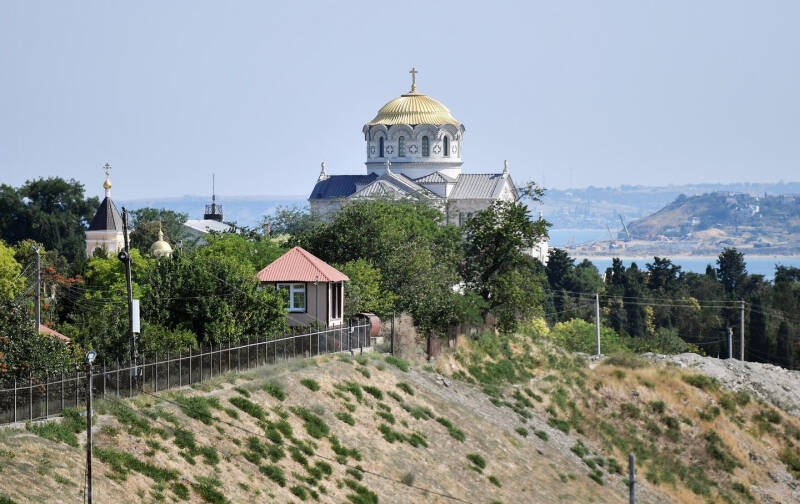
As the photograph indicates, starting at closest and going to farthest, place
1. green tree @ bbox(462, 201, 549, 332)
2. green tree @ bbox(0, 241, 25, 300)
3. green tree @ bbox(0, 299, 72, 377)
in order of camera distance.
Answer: green tree @ bbox(0, 299, 72, 377), green tree @ bbox(462, 201, 549, 332), green tree @ bbox(0, 241, 25, 300)

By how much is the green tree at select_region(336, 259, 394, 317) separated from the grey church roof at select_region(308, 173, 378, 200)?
57.3 metres

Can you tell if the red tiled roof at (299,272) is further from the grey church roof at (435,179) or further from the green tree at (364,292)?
the grey church roof at (435,179)

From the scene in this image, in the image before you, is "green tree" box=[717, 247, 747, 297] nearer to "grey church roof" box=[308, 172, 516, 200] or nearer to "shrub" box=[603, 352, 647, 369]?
"grey church roof" box=[308, 172, 516, 200]

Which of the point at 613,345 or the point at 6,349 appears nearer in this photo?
the point at 6,349

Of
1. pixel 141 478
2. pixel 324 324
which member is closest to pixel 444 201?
pixel 324 324

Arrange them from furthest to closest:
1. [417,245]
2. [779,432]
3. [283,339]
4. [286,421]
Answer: [417,245] → [779,432] → [283,339] → [286,421]

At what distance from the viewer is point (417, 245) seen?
56781 millimetres

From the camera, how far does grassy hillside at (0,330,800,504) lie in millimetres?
26234

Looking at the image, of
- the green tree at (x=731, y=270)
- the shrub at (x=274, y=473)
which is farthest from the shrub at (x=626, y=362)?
the green tree at (x=731, y=270)

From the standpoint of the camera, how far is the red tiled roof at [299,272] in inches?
1694

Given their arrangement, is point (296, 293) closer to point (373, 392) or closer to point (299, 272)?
point (299, 272)

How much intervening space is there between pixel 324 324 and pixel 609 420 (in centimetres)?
1248

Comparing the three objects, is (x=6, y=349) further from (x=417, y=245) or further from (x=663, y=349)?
(x=663, y=349)

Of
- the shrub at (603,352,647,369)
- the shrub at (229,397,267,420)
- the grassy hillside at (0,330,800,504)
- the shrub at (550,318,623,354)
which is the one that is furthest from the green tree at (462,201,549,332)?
the shrub at (229,397,267,420)
